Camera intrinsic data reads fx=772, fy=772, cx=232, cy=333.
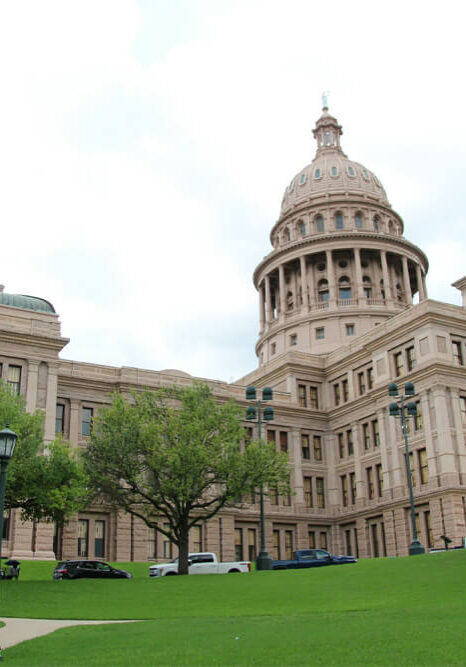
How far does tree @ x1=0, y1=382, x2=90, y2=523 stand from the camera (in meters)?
Result: 38.8

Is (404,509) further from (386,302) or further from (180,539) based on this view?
(386,302)

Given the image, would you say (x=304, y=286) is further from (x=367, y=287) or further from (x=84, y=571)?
(x=84, y=571)

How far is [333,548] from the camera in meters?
69.6

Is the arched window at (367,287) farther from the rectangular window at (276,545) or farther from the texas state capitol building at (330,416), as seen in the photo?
the rectangular window at (276,545)

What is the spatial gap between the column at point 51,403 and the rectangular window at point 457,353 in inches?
1252

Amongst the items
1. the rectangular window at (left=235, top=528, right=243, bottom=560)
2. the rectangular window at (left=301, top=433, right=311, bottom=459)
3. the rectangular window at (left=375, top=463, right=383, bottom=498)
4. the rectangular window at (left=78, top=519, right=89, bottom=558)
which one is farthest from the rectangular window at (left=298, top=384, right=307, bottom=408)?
the rectangular window at (left=78, top=519, right=89, bottom=558)

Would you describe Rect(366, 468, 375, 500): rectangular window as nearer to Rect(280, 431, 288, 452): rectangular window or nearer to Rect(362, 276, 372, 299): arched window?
Rect(280, 431, 288, 452): rectangular window

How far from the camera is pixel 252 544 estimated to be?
67.4 m

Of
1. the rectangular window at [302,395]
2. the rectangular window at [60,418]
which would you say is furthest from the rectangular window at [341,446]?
the rectangular window at [60,418]

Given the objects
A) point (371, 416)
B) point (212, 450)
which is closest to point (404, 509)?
point (371, 416)

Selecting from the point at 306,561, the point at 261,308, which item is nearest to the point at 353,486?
the point at 306,561

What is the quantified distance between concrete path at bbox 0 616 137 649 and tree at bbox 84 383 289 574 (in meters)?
19.1

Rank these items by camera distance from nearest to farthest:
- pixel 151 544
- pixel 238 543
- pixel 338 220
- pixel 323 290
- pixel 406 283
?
pixel 151 544 → pixel 238 543 → pixel 406 283 → pixel 323 290 → pixel 338 220

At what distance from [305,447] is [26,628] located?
5267 centimetres
